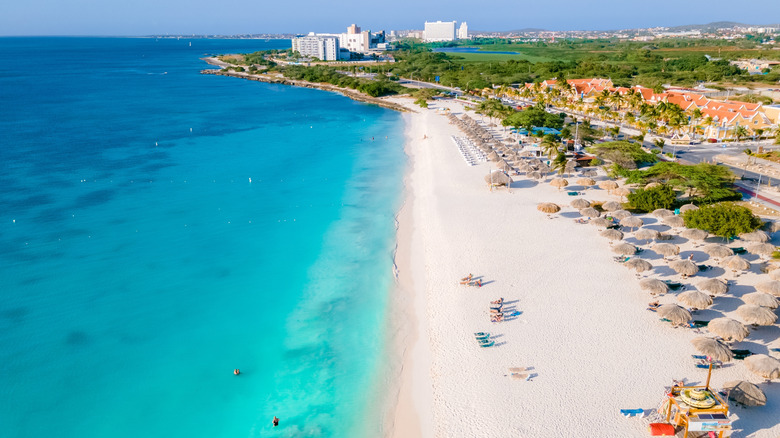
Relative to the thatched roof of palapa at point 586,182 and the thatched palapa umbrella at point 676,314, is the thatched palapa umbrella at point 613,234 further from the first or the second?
the thatched roof of palapa at point 586,182

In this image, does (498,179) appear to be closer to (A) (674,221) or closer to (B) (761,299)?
(A) (674,221)

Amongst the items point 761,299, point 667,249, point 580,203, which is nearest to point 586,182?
point 580,203

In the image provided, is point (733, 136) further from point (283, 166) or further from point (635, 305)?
point (283, 166)

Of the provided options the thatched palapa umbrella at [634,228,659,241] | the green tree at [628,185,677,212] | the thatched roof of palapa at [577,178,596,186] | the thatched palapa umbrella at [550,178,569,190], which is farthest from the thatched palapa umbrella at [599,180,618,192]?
the thatched palapa umbrella at [634,228,659,241]

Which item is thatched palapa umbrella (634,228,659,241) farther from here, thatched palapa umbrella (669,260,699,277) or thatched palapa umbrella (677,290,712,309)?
thatched palapa umbrella (677,290,712,309)

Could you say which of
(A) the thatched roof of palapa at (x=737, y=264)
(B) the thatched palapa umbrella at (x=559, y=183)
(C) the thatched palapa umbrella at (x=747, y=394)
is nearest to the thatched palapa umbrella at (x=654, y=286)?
(A) the thatched roof of palapa at (x=737, y=264)

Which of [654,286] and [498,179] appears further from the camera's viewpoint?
[498,179]
